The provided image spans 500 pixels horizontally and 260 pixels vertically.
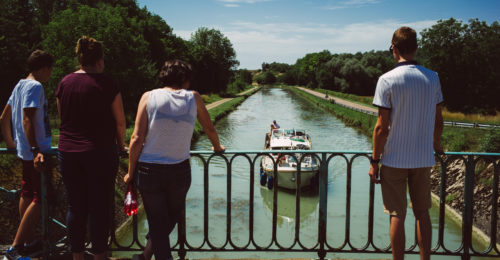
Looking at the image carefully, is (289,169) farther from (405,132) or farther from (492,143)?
(405,132)

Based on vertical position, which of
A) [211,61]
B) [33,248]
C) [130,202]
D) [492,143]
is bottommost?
[492,143]

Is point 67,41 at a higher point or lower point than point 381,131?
higher

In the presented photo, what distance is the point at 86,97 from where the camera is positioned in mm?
3055

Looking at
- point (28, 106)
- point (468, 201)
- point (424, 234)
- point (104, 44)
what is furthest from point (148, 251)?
point (104, 44)

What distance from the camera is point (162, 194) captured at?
310cm

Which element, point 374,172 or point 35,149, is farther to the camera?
point 35,149

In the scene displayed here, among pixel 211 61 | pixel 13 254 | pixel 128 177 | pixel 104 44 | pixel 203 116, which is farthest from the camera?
pixel 211 61

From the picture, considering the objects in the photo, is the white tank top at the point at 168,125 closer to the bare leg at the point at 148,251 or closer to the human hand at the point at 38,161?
the bare leg at the point at 148,251

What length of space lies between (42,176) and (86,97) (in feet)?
4.70

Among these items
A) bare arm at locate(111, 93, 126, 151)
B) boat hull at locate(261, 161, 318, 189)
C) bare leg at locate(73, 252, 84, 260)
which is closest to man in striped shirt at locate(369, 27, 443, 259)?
bare arm at locate(111, 93, 126, 151)

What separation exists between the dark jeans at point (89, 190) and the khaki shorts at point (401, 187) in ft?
7.26

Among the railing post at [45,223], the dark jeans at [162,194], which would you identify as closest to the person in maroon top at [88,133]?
the dark jeans at [162,194]

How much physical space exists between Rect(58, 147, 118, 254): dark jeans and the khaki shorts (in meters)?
2.21

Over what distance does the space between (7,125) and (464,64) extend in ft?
152
